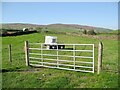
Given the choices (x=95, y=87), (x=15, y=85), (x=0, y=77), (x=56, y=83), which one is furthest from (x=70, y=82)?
(x=0, y=77)

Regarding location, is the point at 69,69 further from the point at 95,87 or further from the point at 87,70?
the point at 95,87

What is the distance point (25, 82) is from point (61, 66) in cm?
354

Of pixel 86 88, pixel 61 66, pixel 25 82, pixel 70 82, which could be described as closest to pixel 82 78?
pixel 70 82

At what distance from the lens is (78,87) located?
8.73m

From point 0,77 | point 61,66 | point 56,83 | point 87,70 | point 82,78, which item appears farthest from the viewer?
point 61,66

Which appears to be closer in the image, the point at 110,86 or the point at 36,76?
the point at 110,86

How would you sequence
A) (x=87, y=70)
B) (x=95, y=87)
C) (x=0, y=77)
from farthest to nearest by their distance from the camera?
(x=87, y=70) < (x=0, y=77) < (x=95, y=87)

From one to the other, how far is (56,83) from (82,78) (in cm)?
122

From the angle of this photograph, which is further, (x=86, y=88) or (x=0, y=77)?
(x=0, y=77)

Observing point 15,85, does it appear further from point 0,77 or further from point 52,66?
point 52,66

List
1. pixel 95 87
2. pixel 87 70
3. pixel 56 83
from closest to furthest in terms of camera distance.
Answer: pixel 95 87, pixel 56 83, pixel 87 70

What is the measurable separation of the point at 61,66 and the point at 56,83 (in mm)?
3711

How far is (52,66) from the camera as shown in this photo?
509 inches

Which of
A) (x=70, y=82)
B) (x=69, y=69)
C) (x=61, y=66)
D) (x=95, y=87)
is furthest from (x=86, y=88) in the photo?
(x=61, y=66)
